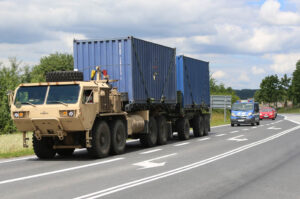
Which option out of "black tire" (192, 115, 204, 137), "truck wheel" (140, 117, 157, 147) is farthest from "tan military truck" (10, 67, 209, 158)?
"black tire" (192, 115, 204, 137)

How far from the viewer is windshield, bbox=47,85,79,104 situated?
39.9 feet

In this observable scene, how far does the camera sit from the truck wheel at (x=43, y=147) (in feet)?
43.0

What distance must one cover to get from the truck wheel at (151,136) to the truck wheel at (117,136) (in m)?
2.14

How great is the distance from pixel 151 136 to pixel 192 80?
6.43 m

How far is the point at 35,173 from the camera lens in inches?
393

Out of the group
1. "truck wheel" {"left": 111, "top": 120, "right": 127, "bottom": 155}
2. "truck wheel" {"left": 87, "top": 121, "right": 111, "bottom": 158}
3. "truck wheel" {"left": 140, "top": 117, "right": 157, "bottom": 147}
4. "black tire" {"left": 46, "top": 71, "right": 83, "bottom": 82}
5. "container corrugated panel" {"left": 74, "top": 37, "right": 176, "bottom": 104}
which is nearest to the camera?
"truck wheel" {"left": 87, "top": 121, "right": 111, "bottom": 158}

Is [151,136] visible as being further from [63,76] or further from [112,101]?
[63,76]

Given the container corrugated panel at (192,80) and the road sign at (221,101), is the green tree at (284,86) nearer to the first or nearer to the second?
the road sign at (221,101)

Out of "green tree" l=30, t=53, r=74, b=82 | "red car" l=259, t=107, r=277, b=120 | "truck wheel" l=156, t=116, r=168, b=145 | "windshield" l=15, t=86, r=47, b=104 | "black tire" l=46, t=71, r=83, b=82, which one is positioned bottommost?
"red car" l=259, t=107, r=277, b=120

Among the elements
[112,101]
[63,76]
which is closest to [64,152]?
[112,101]

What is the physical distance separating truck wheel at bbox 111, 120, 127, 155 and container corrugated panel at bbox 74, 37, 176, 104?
1489 millimetres

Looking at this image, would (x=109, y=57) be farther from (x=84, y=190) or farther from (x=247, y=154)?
(x=84, y=190)

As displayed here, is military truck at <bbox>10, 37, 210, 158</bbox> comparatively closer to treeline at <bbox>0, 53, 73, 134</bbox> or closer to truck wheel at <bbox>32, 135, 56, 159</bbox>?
truck wheel at <bbox>32, 135, 56, 159</bbox>

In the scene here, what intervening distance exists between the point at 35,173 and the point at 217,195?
4.48m
